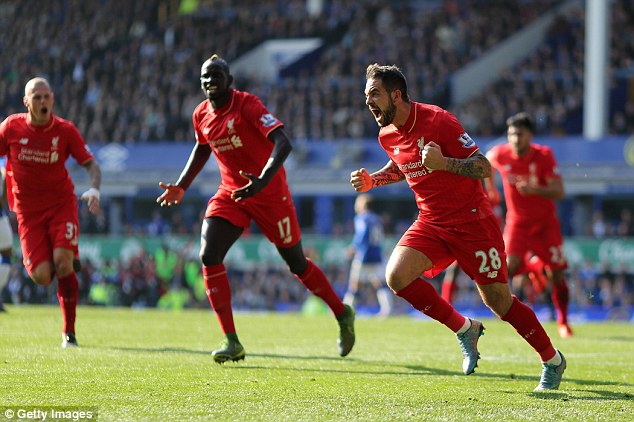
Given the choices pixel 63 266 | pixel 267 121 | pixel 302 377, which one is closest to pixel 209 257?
pixel 267 121

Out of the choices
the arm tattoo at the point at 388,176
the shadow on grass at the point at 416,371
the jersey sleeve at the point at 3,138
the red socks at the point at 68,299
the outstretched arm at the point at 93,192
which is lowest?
the shadow on grass at the point at 416,371

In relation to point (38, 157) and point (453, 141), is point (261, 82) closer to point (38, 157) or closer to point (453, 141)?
point (38, 157)

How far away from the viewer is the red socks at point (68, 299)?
34.0 ft

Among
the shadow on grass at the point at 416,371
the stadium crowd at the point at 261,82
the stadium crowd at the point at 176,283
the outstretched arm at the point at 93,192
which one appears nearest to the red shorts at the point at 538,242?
the shadow on grass at the point at 416,371

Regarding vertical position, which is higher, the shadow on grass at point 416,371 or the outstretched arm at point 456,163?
the outstretched arm at point 456,163

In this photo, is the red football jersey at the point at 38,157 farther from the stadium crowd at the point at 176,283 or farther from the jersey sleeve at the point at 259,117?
the stadium crowd at the point at 176,283

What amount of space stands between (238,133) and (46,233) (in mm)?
2365

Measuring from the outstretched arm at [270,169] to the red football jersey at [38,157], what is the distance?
230cm

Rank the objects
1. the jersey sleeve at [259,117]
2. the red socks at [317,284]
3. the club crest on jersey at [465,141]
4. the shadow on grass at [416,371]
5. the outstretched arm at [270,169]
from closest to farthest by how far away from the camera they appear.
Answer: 1. the shadow on grass at [416,371]
2. the club crest on jersey at [465,141]
3. the outstretched arm at [270,169]
4. the jersey sleeve at [259,117]
5. the red socks at [317,284]

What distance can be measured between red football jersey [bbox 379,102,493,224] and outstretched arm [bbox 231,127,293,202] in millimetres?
1085

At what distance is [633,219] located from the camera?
2988 centimetres

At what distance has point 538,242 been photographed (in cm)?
1330

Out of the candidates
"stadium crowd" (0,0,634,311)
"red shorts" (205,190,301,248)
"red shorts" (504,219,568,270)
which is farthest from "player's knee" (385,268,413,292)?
"stadium crowd" (0,0,634,311)

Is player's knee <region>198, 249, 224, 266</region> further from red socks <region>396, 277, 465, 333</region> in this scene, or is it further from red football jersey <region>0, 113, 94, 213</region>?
red football jersey <region>0, 113, 94, 213</region>
